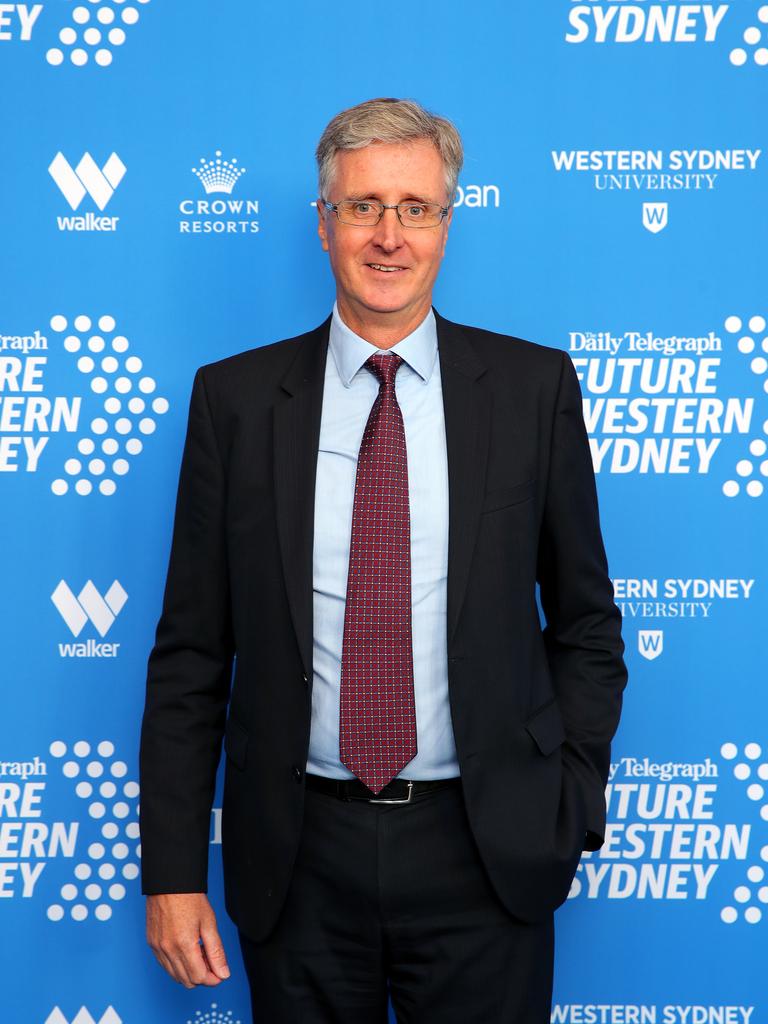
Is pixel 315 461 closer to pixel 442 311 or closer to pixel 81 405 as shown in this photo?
pixel 442 311

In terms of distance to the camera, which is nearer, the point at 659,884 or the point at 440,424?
the point at 440,424

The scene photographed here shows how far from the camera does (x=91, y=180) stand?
7.13 ft

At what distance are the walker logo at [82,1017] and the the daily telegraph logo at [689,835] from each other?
1.08 metres

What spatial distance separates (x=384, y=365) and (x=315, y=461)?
0.64ft

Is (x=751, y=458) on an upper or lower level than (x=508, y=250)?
lower

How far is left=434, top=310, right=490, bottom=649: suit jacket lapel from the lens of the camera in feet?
5.10

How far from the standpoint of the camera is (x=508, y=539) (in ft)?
5.28

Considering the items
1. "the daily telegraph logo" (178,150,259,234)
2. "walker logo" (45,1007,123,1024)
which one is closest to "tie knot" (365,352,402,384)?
"the daily telegraph logo" (178,150,259,234)

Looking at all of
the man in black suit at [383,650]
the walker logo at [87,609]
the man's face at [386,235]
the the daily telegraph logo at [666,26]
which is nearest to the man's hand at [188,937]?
the man in black suit at [383,650]

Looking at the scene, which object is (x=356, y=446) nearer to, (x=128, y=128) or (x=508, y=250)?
(x=508, y=250)

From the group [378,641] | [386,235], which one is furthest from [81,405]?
[378,641]

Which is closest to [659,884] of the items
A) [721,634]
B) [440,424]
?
[721,634]

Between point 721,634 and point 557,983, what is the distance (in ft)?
2.84

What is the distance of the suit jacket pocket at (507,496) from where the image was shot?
1.60m
